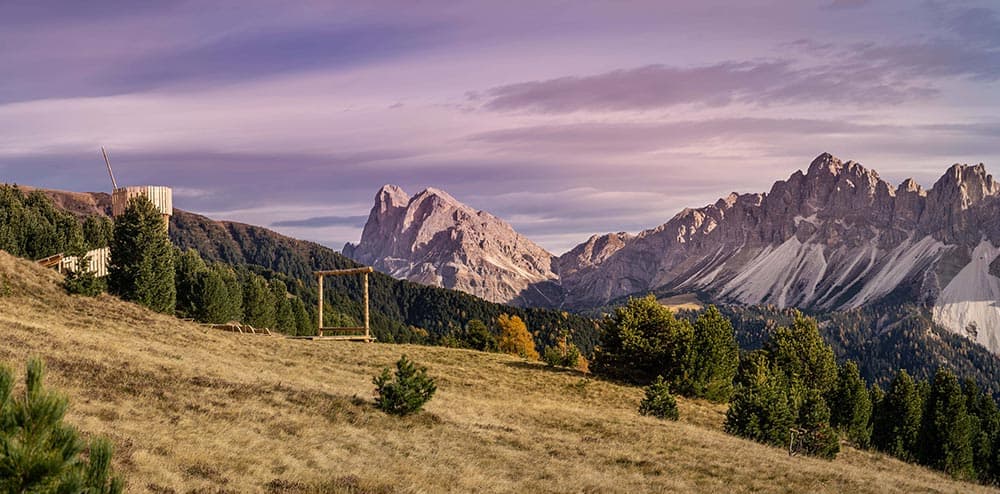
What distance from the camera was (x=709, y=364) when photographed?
64.4m

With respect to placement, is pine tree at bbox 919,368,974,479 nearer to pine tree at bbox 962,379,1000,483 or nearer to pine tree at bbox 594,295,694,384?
pine tree at bbox 962,379,1000,483

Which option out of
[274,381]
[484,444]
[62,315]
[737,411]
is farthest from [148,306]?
[737,411]

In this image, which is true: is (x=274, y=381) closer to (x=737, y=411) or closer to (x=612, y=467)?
(x=612, y=467)

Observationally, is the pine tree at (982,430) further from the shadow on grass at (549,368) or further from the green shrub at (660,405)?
the green shrub at (660,405)

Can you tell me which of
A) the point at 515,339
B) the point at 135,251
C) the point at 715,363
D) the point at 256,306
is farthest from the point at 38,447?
the point at 515,339

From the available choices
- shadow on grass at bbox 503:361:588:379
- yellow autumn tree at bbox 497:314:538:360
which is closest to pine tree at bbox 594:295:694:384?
shadow on grass at bbox 503:361:588:379

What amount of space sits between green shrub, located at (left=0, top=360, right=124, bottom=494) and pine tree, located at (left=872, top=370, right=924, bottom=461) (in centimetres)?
10009

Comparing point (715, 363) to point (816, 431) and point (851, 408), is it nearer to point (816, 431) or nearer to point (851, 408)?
point (816, 431)

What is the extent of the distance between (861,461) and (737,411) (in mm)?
7982

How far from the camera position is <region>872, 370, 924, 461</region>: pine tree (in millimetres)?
94688

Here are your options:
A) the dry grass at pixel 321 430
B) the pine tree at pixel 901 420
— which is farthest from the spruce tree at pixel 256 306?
the pine tree at pixel 901 420

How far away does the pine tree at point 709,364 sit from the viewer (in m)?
63.8

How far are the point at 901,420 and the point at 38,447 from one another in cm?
10564

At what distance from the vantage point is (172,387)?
98.3 ft
